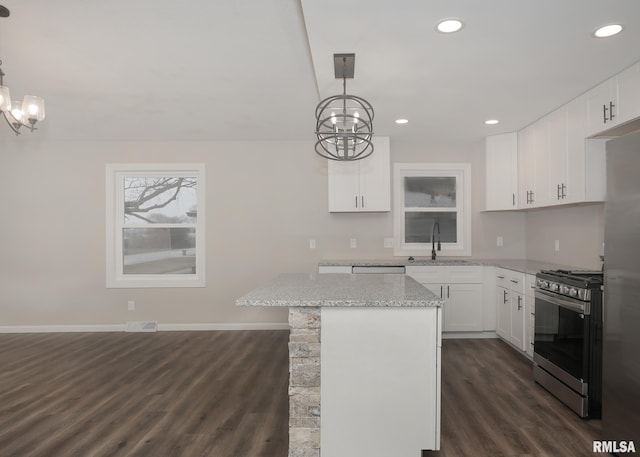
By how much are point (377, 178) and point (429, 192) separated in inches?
33.2

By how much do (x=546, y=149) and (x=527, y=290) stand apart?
1377mm

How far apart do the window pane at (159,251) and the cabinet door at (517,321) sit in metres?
3.78

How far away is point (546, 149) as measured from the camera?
3.84m

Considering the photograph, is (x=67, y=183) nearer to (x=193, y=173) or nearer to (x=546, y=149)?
(x=193, y=173)

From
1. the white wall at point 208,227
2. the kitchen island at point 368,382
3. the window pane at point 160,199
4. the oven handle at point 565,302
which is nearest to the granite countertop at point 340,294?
the kitchen island at point 368,382

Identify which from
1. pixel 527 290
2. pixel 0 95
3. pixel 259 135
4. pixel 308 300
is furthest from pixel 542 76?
pixel 0 95

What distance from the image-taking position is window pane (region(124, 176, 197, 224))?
5.17 metres

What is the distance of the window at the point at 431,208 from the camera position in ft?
16.6

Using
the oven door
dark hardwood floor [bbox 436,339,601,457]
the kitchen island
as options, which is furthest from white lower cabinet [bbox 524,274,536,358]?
the kitchen island

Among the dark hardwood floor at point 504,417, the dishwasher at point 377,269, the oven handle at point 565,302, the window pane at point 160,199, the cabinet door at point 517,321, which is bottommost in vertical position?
the dark hardwood floor at point 504,417

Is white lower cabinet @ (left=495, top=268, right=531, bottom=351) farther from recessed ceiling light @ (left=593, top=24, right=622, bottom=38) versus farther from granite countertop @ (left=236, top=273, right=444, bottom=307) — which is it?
recessed ceiling light @ (left=593, top=24, right=622, bottom=38)

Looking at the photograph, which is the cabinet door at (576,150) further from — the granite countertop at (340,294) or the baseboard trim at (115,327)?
the baseboard trim at (115,327)

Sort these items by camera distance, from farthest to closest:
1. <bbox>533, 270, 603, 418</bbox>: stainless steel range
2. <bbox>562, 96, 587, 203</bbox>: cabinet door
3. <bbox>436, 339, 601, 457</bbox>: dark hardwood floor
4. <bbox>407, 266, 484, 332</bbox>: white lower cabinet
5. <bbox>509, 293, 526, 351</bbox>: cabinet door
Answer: <bbox>407, 266, 484, 332</bbox>: white lower cabinet, <bbox>509, 293, 526, 351</bbox>: cabinet door, <bbox>562, 96, 587, 203</bbox>: cabinet door, <bbox>533, 270, 603, 418</bbox>: stainless steel range, <bbox>436, 339, 601, 457</bbox>: dark hardwood floor

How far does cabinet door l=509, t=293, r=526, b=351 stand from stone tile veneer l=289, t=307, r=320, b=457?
247 centimetres
